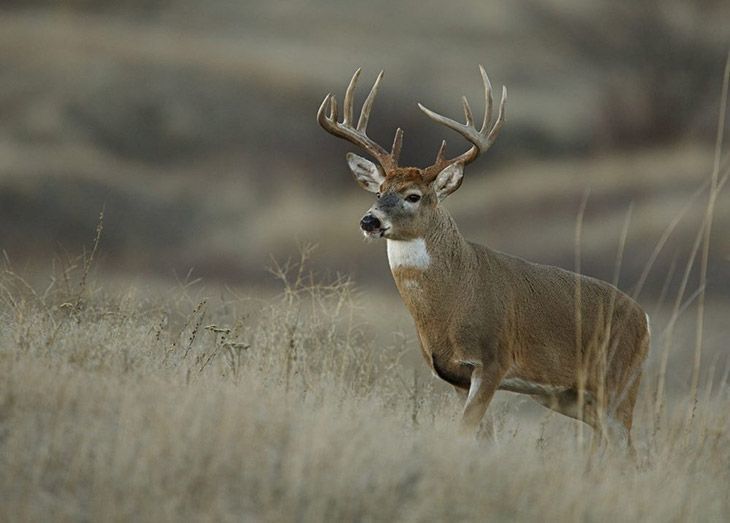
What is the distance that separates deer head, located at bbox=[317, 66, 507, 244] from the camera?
9.90 m

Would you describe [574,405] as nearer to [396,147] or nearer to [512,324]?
[512,324]

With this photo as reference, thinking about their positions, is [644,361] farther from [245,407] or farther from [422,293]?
[245,407]

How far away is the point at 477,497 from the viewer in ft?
22.7

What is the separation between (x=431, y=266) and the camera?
393 inches

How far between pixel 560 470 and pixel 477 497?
36.1 inches

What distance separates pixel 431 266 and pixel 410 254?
172 millimetres

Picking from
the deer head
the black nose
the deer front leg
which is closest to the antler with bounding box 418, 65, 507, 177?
the deer head

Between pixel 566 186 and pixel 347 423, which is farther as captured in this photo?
pixel 566 186

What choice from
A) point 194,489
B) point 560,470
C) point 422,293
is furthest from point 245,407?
point 422,293

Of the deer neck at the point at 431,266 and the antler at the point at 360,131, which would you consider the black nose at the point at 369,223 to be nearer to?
the deer neck at the point at 431,266

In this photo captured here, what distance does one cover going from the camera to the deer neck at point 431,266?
9852 mm

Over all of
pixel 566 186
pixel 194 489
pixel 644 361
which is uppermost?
pixel 566 186

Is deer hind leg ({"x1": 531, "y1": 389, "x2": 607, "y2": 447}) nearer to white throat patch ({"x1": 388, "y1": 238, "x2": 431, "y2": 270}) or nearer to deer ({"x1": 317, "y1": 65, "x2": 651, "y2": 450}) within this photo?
deer ({"x1": 317, "y1": 65, "x2": 651, "y2": 450})

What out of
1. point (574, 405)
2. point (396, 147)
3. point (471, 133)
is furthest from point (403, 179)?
point (574, 405)
